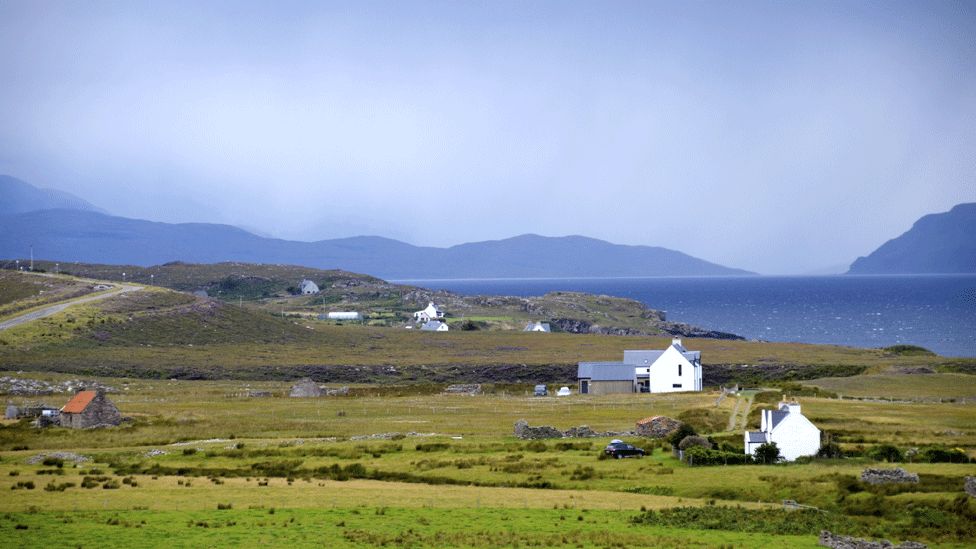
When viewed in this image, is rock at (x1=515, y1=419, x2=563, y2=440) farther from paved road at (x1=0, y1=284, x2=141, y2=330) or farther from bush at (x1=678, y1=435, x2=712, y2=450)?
paved road at (x1=0, y1=284, x2=141, y2=330)

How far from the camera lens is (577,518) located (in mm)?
34969

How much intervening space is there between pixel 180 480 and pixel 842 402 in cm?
4718

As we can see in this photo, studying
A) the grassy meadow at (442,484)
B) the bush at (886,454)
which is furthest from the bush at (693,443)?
the bush at (886,454)

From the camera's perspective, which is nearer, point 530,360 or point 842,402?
point 842,402

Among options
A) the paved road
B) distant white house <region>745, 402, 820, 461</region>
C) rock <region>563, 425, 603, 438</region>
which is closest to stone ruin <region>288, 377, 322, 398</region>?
rock <region>563, 425, 603, 438</region>

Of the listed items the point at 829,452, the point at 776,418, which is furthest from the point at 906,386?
the point at 776,418

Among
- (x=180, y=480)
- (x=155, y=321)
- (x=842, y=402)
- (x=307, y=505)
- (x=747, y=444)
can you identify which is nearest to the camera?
(x=307, y=505)

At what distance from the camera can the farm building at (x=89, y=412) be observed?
63.3 metres

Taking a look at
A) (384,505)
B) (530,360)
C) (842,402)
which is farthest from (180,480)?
(530,360)

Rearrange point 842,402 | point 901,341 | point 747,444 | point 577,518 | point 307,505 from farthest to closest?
point 901,341 < point 842,402 < point 747,444 < point 307,505 < point 577,518

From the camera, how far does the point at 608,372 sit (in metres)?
91.1

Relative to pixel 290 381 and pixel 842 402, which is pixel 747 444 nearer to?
pixel 842 402

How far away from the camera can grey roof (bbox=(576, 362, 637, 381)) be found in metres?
90.4

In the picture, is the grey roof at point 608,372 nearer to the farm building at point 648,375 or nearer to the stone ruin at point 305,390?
the farm building at point 648,375
